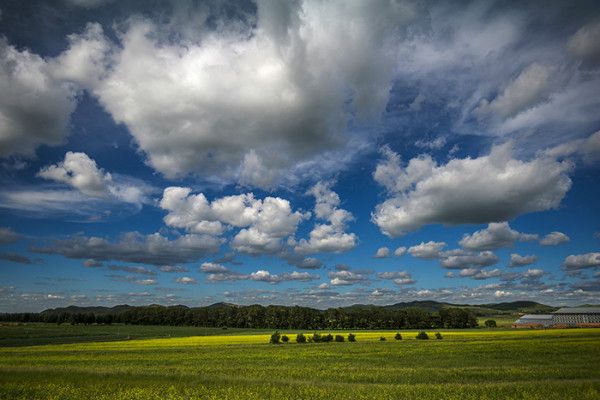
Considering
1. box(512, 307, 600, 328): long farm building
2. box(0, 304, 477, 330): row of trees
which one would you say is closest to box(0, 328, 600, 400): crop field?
box(0, 304, 477, 330): row of trees

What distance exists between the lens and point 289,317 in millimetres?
173000

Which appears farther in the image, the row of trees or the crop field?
the row of trees

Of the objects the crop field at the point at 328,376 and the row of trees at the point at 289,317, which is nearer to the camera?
the crop field at the point at 328,376

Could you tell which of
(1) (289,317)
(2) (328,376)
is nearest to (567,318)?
(1) (289,317)

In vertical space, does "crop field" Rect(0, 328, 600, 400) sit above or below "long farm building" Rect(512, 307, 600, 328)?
below

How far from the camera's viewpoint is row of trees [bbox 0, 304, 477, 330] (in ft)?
518

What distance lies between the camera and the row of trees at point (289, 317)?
15788cm

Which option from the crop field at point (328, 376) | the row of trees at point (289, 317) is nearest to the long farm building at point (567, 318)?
the row of trees at point (289, 317)

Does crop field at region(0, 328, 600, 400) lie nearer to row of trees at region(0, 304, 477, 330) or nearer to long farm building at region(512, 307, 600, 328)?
row of trees at region(0, 304, 477, 330)

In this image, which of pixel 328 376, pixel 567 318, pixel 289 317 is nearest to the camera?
pixel 328 376

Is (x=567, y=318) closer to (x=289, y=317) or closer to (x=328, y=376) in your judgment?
(x=289, y=317)

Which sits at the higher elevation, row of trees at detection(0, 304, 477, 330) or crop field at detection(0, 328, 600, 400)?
row of trees at detection(0, 304, 477, 330)

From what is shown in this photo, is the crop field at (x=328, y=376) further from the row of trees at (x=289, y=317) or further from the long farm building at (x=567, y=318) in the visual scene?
the long farm building at (x=567, y=318)

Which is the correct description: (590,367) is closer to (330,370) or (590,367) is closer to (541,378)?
(541,378)
